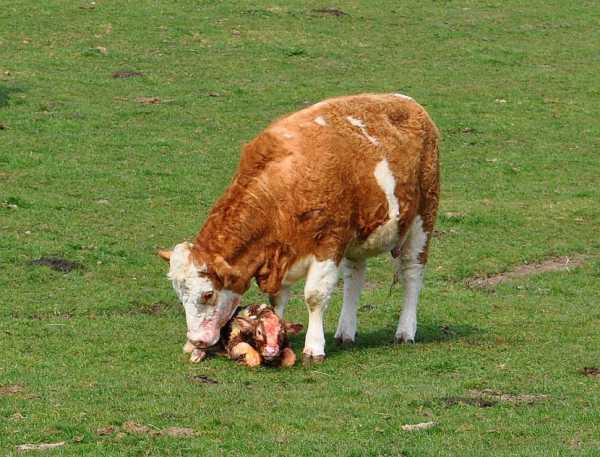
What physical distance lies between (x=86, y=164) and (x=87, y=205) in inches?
102

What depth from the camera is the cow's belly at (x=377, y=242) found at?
13.5 m

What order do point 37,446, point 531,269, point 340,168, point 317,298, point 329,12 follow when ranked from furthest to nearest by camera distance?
point 329,12 → point 531,269 → point 317,298 → point 340,168 → point 37,446

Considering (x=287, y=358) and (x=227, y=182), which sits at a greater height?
(x=287, y=358)

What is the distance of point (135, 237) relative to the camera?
1922 cm

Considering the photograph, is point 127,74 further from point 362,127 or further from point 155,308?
point 362,127

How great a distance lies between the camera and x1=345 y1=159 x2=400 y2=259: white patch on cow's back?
528 inches

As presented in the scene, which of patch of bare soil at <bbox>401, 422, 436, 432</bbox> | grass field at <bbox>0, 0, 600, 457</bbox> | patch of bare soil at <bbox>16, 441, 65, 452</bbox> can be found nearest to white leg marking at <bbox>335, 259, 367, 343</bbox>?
grass field at <bbox>0, 0, 600, 457</bbox>

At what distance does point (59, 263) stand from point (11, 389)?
6.33 m

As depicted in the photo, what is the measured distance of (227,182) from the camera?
75.8 ft

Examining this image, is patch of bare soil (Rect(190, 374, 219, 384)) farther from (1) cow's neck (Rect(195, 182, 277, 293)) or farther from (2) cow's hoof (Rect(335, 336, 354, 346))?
(2) cow's hoof (Rect(335, 336, 354, 346))

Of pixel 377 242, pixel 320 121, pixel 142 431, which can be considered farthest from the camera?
pixel 377 242

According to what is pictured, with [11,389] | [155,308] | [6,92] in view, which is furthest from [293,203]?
[6,92]

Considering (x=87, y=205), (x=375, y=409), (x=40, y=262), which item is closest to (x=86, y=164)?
(x=87, y=205)

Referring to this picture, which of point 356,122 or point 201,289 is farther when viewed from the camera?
point 356,122
